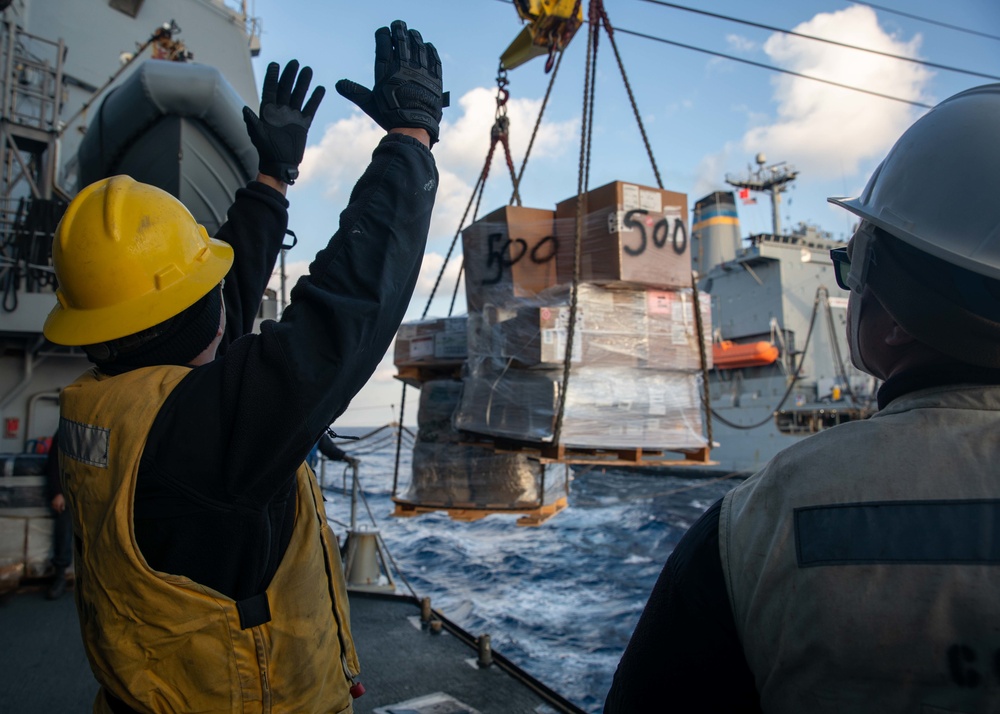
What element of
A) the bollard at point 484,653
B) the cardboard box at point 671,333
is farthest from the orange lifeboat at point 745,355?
the bollard at point 484,653

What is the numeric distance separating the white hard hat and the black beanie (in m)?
1.26

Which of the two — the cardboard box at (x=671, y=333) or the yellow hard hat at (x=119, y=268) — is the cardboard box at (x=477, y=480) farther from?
the yellow hard hat at (x=119, y=268)

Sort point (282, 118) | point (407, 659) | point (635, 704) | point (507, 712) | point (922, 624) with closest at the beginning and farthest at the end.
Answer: point (922, 624) → point (635, 704) → point (282, 118) → point (507, 712) → point (407, 659)

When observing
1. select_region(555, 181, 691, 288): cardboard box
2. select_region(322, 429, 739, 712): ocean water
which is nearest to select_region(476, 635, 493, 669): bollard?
select_region(322, 429, 739, 712): ocean water

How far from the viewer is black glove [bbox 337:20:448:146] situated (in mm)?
1300

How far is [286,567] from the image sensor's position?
1258 millimetres

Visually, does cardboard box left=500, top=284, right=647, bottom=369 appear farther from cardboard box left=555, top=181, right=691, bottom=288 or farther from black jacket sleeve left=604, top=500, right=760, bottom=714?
black jacket sleeve left=604, top=500, right=760, bottom=714

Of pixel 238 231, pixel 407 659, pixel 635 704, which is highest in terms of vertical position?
pixel 238 231

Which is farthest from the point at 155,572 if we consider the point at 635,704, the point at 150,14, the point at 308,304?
the point at 150,14

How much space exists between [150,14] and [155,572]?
12.6 m

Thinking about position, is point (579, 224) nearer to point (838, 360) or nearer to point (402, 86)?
point (402, 86)

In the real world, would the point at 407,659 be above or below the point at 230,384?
below

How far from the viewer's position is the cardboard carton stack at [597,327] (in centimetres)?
427

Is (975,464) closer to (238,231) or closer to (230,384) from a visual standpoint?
(230,384)
